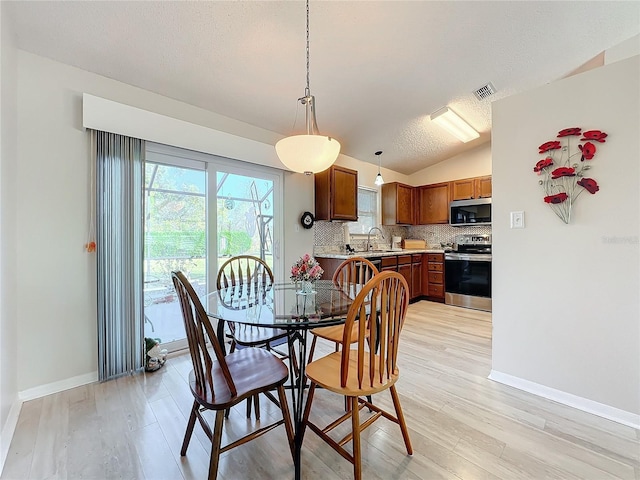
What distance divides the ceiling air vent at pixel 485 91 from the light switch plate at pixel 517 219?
1796mm

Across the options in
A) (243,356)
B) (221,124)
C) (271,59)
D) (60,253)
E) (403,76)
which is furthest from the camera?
(221,124)

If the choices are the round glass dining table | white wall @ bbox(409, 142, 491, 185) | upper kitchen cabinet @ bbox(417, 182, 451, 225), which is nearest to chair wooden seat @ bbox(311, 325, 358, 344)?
the round glass dining table

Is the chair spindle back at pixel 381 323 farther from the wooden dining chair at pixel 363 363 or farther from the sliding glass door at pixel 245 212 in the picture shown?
the sliding glass door at pixel 245 212

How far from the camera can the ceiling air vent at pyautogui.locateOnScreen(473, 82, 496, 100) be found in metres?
3.12

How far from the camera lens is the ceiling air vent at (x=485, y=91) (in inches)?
123

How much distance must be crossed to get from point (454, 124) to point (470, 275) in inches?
88.8

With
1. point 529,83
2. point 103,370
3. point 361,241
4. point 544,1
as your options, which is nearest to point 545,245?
point 544,1

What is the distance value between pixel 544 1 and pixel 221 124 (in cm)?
290

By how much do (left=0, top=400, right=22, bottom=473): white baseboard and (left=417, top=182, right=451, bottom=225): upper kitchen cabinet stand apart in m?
5.56

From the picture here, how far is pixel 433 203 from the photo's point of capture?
5.31 metres

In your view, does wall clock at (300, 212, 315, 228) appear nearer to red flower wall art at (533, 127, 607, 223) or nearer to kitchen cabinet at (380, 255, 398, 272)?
kitchen cabinet at (380, 255, 398, 272)

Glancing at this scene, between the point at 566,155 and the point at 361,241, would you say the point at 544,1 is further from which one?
the point at 361,241

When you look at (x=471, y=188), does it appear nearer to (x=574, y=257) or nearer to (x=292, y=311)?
(x=574, y=257)

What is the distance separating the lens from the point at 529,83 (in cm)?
313
